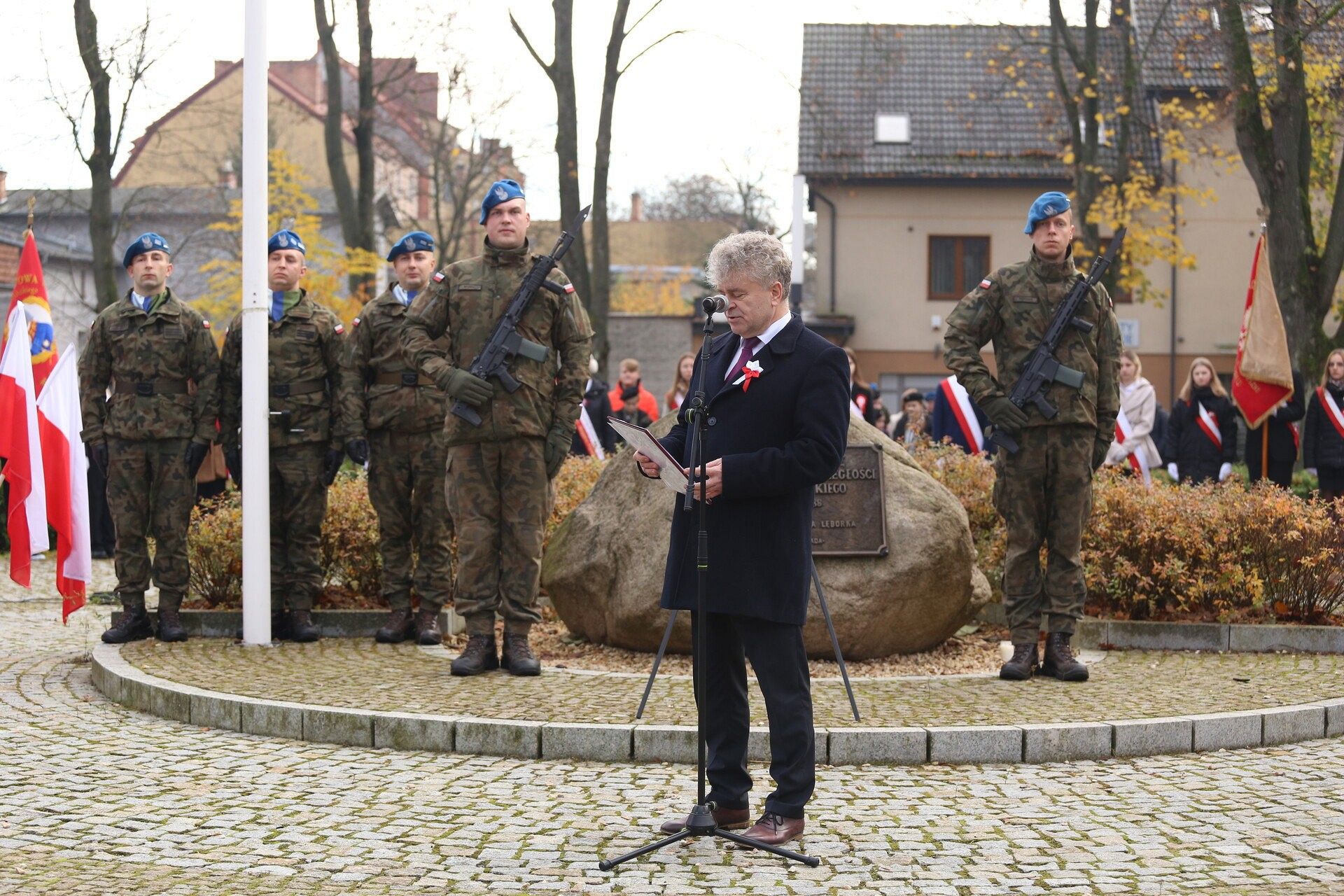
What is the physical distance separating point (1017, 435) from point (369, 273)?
902 inches

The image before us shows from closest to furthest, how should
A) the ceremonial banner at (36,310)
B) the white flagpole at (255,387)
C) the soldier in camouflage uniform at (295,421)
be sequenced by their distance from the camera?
the white flagpole at (255,387) → the soldier in camouflage uniform at (295,421) → the ceremonial banner at (36,310)

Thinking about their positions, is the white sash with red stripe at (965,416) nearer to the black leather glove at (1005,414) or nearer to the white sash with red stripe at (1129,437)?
the white sash with red stripe at (1129,437)

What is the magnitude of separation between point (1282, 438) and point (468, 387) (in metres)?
10.4

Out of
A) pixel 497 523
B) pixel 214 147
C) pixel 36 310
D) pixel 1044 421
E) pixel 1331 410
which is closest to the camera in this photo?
pixel 1044 421

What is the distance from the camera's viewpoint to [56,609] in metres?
13.0

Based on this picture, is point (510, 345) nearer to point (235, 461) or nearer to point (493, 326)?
point (493, 326)

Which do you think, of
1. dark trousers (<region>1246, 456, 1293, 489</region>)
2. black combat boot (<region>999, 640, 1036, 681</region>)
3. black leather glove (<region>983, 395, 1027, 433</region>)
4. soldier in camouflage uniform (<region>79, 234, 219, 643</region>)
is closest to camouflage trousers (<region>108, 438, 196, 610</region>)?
soldier in camouflage uniform (<region>79, 234, 219, 643</region>)

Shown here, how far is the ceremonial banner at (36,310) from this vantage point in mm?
10836

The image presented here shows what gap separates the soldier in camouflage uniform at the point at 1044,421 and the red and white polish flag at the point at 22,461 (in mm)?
5930

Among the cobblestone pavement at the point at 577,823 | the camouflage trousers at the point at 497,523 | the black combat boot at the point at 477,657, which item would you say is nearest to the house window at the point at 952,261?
the camouflage trousers at the point at 497,523

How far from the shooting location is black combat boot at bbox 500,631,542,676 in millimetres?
8875

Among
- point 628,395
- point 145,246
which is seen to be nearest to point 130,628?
point 145,246

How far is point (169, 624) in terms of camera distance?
10227 mm

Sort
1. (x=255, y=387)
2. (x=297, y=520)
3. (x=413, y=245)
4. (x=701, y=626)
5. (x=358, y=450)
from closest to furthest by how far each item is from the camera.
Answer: (x=701, y=626) < (x=358, y=450) < (x=255, y=387) < (x=297, y=520) < (x=413, y=245)
